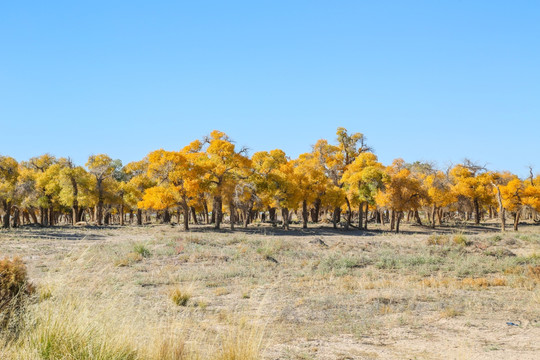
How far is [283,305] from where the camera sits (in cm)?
1452

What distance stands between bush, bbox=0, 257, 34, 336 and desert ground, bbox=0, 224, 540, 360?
413 mm

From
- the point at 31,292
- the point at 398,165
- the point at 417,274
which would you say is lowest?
the point at 417,274

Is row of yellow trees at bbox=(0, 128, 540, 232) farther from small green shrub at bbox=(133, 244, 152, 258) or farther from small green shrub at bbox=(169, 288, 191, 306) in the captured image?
small green shrub at bbox=(169, 288, 191, 306)

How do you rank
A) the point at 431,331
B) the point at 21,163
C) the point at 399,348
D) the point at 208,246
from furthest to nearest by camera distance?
the point at 21,163 → the point at 208,246 → the point at 431,331 → the point at 399,348

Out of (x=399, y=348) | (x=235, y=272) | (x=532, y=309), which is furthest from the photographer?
(x=235, y=272)

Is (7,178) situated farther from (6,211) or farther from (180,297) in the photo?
(180,297)

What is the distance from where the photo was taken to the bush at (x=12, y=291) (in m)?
8.51

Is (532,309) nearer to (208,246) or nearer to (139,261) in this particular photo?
(139,261)

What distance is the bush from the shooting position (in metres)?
8.51

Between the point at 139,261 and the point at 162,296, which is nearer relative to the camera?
the point at 162,296

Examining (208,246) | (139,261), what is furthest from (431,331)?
(208,246)

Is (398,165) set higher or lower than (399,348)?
higher

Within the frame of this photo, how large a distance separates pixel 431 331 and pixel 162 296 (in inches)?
344

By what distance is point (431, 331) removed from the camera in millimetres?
11438
